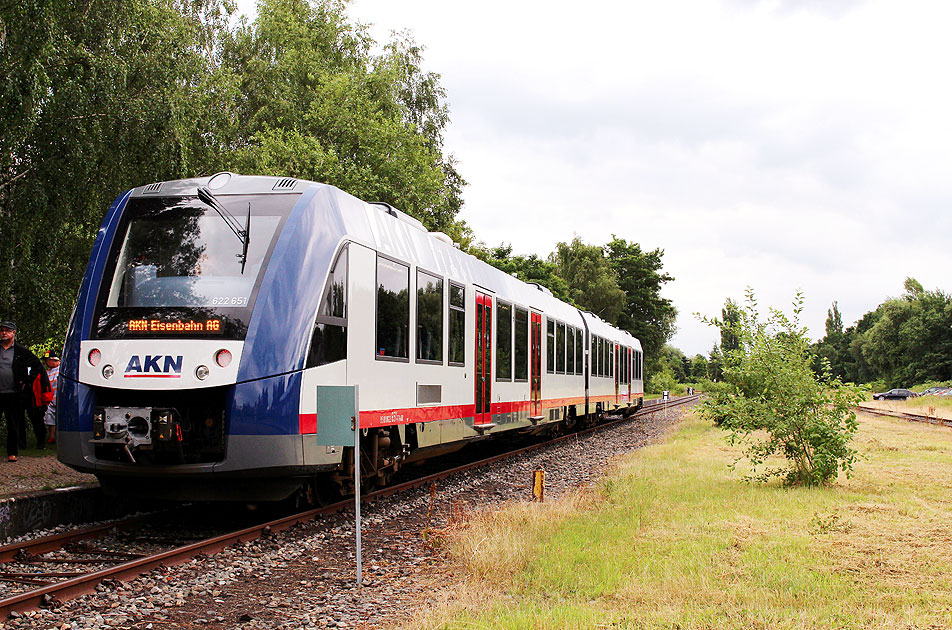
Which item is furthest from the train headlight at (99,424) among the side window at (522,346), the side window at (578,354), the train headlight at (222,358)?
the side window at (578,354)

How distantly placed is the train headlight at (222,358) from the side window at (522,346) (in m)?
8.23

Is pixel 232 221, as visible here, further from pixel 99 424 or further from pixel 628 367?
pixel 628 367

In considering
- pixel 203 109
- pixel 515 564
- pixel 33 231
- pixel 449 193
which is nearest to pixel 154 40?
pixel 203 109

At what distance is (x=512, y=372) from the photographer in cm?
1523

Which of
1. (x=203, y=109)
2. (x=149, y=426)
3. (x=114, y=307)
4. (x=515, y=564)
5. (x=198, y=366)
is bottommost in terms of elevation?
(x=515, y=564)

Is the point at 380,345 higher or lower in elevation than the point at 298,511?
higher

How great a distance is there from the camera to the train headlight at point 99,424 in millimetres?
7836

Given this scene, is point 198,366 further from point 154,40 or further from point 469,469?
point 154,40

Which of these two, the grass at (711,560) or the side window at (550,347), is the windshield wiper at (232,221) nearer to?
the grass at (711,560)

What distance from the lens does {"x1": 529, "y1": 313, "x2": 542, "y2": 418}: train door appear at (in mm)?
16766

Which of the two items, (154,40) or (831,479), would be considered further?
(154,40)

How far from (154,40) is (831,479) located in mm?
14552

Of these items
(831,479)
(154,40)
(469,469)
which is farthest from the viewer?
(154,40)

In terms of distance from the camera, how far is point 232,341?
7.70m
